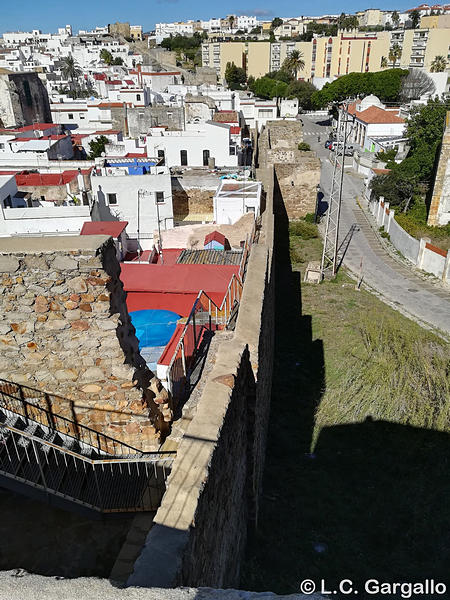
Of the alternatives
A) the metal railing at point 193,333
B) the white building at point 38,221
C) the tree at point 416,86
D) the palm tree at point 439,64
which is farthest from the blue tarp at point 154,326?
the palm tree at point 439,64

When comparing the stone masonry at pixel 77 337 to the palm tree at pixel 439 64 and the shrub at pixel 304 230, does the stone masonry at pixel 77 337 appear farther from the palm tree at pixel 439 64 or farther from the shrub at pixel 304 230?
the palm tree at pixel 439 64

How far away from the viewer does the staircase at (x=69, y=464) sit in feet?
15.3

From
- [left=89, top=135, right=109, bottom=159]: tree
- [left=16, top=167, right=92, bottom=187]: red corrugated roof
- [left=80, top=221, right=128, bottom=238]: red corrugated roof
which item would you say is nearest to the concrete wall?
[left=89, top=135, right=109, bottom=159]: tree

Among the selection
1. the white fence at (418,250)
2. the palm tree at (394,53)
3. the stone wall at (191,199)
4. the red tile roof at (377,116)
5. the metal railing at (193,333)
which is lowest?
the white fence at (418,250)

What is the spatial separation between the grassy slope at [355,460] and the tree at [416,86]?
62.4m

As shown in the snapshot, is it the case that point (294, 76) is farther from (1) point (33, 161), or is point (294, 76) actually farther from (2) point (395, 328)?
(2) point (395, 328)

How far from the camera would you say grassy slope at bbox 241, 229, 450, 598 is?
6738mm

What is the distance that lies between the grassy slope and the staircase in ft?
7.96

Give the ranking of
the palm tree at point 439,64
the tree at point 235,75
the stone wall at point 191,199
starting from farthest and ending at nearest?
the tree at point 235,75 → the palm tree at point 439,64 → the stone wall at point 191,199

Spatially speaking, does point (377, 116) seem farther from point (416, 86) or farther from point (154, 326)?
point (154, 326)

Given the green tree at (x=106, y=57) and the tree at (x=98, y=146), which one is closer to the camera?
the tree at (x=98, y=146)

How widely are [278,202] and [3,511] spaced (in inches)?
891

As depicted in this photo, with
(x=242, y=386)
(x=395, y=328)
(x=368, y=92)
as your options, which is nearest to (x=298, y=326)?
(x=395, y=328)

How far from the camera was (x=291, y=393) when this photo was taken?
37.1ft
